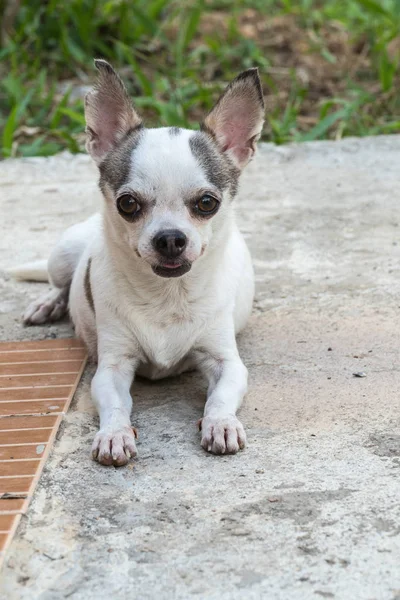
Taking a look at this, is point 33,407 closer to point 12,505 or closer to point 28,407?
point 28,407

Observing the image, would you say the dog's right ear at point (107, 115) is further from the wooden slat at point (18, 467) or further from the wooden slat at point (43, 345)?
the wooden slat at point (18, 467)

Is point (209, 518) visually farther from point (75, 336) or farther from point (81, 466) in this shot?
point (75, 336)

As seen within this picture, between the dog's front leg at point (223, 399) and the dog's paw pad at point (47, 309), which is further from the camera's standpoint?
the dog's paw pad at point (47, 309)

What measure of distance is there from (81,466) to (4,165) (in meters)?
4.23

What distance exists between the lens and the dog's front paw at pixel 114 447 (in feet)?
10.6

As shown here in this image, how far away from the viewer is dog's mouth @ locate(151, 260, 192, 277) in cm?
347

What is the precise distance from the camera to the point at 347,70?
9023 mm

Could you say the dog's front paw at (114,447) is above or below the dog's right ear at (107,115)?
below

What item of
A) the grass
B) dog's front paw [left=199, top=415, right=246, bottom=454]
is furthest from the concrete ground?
the grass

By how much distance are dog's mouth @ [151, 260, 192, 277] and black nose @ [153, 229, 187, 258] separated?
0.06 m

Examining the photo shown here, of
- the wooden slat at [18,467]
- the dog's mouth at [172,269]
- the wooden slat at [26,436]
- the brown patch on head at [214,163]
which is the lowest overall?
the wooden slat at [26,436]

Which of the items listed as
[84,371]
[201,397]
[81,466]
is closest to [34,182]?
[84,371]

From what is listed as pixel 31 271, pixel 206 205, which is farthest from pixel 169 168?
pixel 31 271

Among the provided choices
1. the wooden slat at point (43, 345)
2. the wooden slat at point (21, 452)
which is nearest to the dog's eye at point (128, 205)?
the wooden slat at point (21, 452)
